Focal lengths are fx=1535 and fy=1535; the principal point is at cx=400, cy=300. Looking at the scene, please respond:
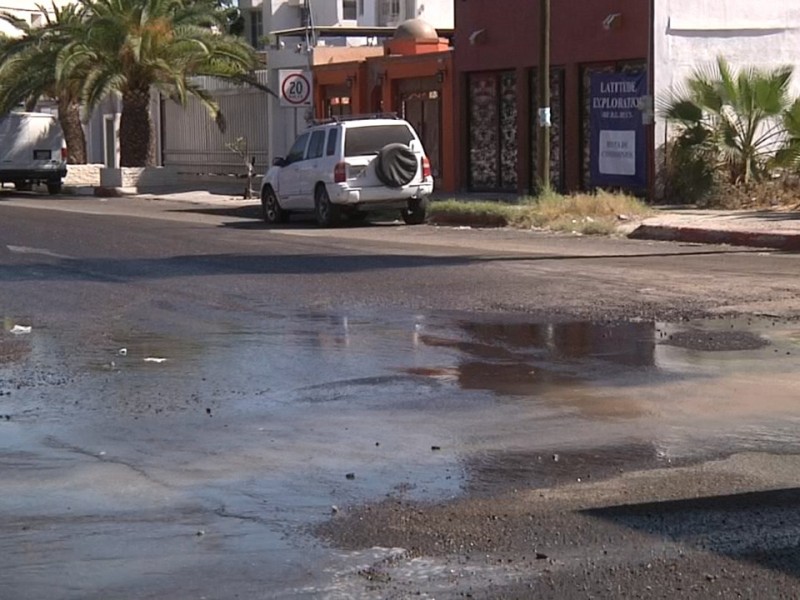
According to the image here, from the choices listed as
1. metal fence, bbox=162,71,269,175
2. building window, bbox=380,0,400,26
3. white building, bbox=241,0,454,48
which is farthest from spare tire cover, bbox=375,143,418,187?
building window, bbox=380,0,400,26

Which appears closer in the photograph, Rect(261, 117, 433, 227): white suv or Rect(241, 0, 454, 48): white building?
Rect(261, 117, 433, 227): white suv

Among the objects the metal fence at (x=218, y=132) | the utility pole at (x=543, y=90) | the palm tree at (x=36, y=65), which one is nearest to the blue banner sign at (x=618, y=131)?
the utility pole at (x=543, y=90)

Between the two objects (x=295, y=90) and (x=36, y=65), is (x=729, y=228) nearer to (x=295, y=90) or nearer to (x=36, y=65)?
(x=295, y=90)

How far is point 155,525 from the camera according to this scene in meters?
6.44

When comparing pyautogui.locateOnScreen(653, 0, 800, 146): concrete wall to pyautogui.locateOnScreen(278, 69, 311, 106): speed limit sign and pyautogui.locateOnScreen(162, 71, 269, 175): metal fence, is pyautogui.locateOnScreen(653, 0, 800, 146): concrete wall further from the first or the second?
pyautogui.locateOnScreen(162, 71, 269, 175): metal fence

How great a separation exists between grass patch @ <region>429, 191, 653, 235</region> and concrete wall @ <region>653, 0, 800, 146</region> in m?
3.20

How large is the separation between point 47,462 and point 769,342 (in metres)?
5.81

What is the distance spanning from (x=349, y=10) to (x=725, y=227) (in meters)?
52.4

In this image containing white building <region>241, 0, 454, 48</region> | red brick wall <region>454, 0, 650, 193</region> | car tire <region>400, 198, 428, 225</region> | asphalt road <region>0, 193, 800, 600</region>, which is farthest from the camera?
white building <region>241, 0, 454, 48</region>

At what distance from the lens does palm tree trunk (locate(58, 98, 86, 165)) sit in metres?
47.9

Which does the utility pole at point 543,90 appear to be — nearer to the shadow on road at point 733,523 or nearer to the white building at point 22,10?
the shadow on road at point 733,523

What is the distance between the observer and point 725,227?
21406 millimetres

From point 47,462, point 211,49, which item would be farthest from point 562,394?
point 211,49

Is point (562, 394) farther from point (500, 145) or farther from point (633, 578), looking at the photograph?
point (500, 145)
